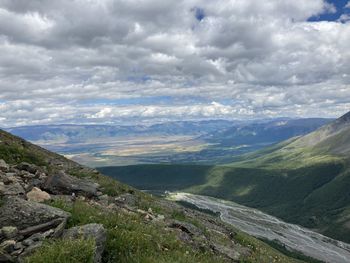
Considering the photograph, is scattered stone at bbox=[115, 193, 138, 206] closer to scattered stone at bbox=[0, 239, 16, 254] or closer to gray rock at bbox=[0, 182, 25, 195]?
gray rock at bbox=[0, 182, 25, 195]

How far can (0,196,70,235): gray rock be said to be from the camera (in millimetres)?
15516

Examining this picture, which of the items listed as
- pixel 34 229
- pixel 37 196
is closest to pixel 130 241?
pixel 34 229

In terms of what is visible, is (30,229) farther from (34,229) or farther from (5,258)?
(5,258)

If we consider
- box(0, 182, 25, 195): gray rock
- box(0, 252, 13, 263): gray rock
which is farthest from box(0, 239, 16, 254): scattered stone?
box(0, 182, 25, 195): gray rock

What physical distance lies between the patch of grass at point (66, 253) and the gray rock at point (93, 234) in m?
1.27

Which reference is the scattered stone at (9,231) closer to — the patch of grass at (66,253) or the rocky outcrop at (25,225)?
the rocky outcrop at (25,225)

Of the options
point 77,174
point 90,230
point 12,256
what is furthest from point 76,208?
point 77,174

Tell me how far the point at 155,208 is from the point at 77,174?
Answer: 10912 mm

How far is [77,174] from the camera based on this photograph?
3806 cm

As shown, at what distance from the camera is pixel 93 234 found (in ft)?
49.2

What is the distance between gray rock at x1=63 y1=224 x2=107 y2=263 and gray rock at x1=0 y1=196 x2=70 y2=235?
971 mm

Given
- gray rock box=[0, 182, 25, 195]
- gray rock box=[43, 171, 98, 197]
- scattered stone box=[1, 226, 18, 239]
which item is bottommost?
scattered stone box=[1, 226, 18, 239]

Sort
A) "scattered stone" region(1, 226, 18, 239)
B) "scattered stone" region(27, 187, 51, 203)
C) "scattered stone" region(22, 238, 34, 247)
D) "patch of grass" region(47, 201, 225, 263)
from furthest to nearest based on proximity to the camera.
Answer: "scattered stone" region(27, 187, 51, 203), "patch of grass" region(47, 201, 225, 263), "scattered stone" region(1, 226, 18, 239), "scattered stone" region(22, 238, 34, 247)

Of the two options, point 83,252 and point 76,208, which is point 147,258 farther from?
point 76,208
